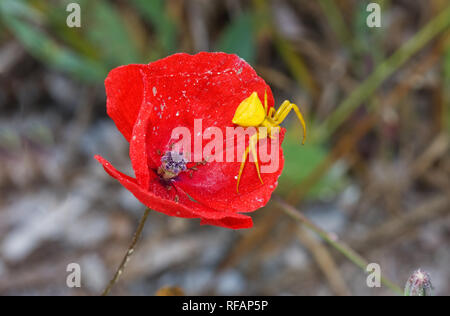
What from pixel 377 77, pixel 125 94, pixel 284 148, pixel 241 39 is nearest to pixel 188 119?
pixel 125 94

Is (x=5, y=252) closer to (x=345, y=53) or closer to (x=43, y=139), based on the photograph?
(x=43, y=139)

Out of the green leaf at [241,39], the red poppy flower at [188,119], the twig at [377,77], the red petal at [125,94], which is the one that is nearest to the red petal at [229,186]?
the red poppy flower at [188,119]

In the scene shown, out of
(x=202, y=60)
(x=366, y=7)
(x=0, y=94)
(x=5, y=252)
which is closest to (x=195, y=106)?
(x=202, y=60)

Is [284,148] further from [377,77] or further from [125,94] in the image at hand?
[125,94]

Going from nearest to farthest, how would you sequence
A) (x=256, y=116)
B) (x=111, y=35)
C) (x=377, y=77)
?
(x=256, y=116)
(x=111, y=35)
(x=377, y=77)

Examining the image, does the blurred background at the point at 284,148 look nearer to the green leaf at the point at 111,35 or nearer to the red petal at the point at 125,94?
the green leaf at the point at 111,35
